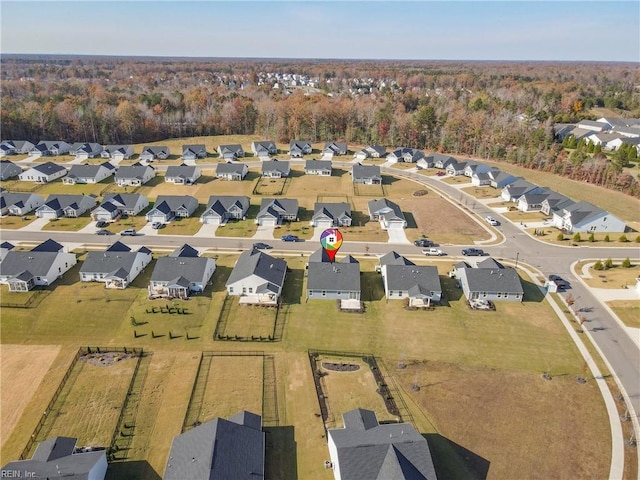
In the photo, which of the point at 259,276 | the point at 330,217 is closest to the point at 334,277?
the point at 259,276

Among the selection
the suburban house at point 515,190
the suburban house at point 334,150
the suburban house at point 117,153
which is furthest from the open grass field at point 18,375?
the suburban house at point 334,150

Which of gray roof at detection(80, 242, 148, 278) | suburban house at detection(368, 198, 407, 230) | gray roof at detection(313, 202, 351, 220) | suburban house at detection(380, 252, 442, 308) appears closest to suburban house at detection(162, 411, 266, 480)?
suburban house at detection(380, 252, 442, 308)

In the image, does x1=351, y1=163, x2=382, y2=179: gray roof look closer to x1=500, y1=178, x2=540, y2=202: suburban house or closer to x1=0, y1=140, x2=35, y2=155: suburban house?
x1=500, y1=178, x2=540, y2=202: suburban house

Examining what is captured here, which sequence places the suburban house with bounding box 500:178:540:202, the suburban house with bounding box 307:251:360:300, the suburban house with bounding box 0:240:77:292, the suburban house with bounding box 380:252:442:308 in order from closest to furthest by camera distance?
1. the suburban house with bounding box 380:252:442:308
2. the suburban house with bounding box 307:251:360:300
3. the suburban house with bounding box 0:240:77:292
4. the suburban house with bounding box 500:178:540:202

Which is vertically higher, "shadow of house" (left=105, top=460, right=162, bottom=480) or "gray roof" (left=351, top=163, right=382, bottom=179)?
"gray roof" (left=351, top=163, right=382, bottom=179)

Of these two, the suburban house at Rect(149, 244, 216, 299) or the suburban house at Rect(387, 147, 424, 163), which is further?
the suburban house at Rect(387, 147, 424, 163)

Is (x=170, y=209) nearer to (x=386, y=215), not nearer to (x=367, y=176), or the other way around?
(x=386, y=215)
